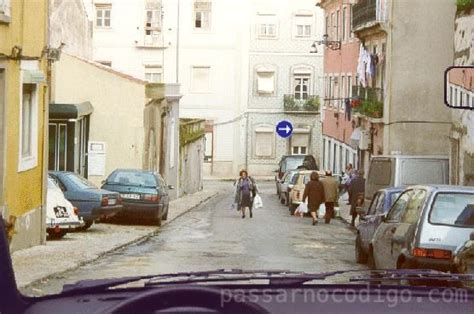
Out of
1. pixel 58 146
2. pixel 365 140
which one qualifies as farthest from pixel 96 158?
pixel 365 140

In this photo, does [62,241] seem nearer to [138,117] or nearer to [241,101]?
[138,117]

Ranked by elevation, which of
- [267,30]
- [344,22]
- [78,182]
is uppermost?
[267,30]

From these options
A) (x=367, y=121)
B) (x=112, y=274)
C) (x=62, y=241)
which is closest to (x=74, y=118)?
(x=62, y=241)

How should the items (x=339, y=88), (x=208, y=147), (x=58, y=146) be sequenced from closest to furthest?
(x=58, y=146) → (x=339, y=88) → (x=208, y=147)

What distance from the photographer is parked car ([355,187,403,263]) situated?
19125 mm

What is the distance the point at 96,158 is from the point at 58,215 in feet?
48.9

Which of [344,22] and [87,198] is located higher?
[344,22]

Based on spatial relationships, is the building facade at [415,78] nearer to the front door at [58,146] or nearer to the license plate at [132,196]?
the front door at [58,146]

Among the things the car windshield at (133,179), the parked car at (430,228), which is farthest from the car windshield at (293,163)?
the parked car at (430,228)

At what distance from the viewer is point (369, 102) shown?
44.7m

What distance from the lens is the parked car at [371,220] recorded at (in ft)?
62.7

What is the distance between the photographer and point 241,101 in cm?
7281

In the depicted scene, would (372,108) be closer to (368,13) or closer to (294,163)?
(368,13)

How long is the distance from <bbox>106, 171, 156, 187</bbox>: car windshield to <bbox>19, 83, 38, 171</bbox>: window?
372 inches
